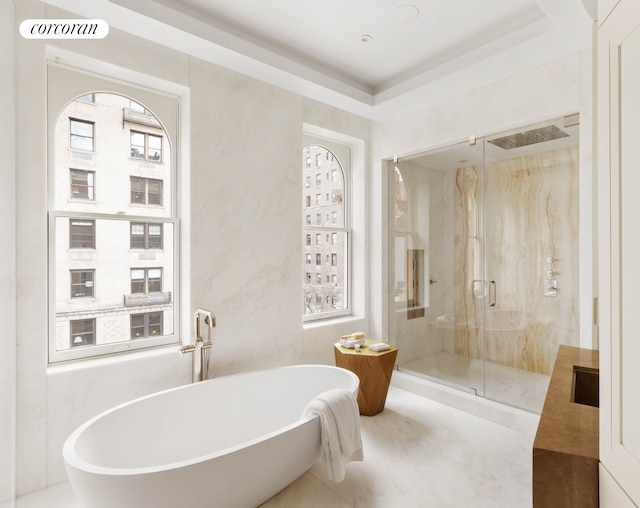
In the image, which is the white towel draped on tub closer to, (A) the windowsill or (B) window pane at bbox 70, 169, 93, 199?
(A) the windowsill

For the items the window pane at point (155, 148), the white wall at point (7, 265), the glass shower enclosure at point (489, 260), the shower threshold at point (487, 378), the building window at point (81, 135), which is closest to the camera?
the white wall at point (7, 265)

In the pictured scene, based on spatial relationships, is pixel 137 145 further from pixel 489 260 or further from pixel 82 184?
pixel 489 260

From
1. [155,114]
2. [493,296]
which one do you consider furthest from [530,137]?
[155,114]

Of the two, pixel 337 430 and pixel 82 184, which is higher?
pixel 82 184

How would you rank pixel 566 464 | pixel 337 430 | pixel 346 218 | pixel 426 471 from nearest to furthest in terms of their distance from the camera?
pixel 566 464
pixel 337 430
pixel 426 471
pixel 346 218

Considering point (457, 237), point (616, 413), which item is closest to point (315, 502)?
point (616, 413)

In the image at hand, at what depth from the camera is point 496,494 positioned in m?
1.97

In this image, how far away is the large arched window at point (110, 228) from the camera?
2193mm

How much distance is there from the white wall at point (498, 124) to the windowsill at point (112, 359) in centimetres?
204

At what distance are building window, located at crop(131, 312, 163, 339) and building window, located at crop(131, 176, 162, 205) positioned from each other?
77cm

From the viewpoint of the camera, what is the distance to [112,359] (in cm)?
226

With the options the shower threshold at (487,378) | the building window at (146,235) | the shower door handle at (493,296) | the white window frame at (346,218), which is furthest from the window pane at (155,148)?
the shower threshold at (487,378)

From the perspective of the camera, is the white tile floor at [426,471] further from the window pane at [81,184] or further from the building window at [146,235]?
the window pane at [81,184]

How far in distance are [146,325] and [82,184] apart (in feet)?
3.24
